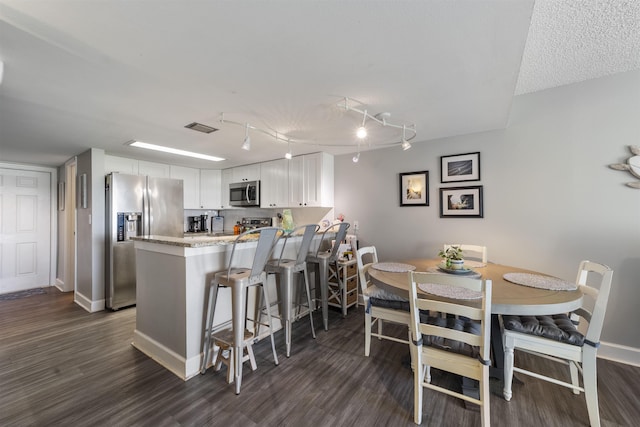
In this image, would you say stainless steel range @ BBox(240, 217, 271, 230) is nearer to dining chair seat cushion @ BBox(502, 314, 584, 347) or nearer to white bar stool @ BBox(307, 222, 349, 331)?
white bar stool @ BBox(307, 222, 349, 331)

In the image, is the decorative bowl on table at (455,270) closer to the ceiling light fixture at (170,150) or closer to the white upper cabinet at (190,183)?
the ceiling light fixture at (170,150)

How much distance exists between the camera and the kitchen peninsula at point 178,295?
2096mm

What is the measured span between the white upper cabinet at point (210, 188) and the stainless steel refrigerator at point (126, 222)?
1.04m

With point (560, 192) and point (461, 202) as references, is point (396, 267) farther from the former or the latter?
point (560, 192)

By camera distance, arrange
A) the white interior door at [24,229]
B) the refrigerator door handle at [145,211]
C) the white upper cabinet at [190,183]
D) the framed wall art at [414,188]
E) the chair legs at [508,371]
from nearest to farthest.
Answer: the chair legs at [508,371], the framed wall art at [414,188], the refrigerator door handle at [145,211], the white interior door at [24,229], the white upper cabinet at [190,183]

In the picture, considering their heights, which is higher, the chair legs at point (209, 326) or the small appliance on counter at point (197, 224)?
the small appliance on counter at point (197, 224)

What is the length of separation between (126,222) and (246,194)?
1782 mm

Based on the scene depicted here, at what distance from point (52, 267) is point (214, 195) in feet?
10.4

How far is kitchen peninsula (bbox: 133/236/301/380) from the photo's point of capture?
82.5 inches

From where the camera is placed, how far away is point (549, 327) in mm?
1700

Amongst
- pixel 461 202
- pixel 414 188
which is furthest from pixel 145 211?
pixel 461 202

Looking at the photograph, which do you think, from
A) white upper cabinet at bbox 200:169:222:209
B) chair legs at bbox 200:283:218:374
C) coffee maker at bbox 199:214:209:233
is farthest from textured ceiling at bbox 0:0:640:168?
coffee maker at bbox 199:214:209:233

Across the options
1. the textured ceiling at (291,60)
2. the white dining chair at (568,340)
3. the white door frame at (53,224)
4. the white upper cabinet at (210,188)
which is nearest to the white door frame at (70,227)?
the white door frame at (53,224)

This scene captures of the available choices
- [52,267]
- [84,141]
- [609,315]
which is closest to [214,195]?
[84,141]
